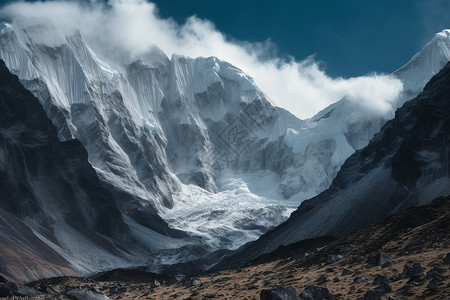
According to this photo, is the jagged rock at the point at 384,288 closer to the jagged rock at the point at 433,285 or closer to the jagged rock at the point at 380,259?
the jagged rock at the point at 433,285

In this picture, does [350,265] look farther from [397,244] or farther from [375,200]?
[375,200]

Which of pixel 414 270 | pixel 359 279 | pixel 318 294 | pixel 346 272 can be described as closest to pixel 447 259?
pixel 414 270

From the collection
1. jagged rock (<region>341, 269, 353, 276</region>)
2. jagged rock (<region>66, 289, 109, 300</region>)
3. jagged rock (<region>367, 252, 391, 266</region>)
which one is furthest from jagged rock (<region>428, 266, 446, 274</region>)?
jagged rock (<region>66, 289, 109, 300</region>)

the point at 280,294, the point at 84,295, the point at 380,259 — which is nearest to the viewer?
the point at 280,294

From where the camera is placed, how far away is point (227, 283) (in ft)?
215

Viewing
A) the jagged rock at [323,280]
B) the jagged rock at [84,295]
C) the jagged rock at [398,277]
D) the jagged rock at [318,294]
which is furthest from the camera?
the jagged rock at [84,295]

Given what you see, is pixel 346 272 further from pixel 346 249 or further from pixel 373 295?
pixel 346 249

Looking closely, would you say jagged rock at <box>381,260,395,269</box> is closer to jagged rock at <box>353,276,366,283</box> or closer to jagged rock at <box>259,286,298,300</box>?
jagged rock at <box>353,276,366,283</box>

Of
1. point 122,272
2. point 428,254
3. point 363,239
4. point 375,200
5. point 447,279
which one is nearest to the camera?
point 447,279

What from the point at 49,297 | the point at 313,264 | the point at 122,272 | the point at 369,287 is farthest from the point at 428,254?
the point at 122,272

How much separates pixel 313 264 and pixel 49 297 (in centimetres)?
2795

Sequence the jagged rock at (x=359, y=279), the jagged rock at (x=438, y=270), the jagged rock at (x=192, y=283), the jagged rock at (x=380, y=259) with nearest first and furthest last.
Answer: the jagged rock at (x=438, y=270) < the jagged rock at (x=359, y=279) < the jagged rock at (x=380, y=259) < the jagged rock at (x=192, y=283)

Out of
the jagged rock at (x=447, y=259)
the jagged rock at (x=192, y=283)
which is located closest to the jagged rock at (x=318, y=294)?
the jagged rock at (x=447, y=259)

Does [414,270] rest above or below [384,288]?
above
